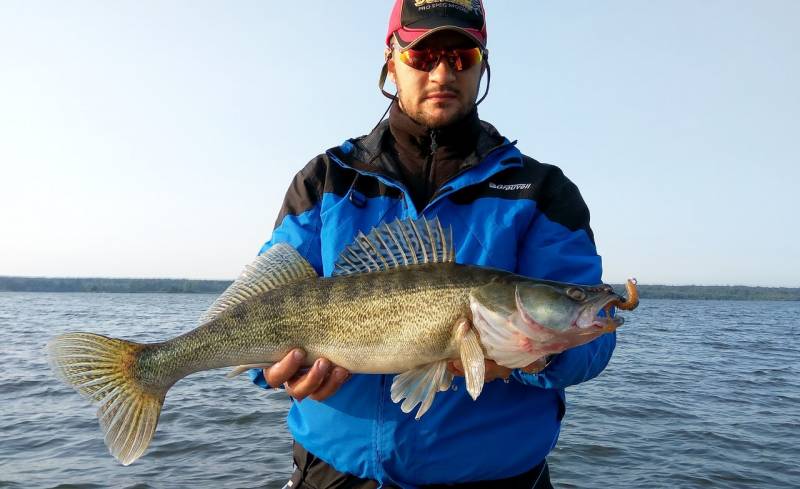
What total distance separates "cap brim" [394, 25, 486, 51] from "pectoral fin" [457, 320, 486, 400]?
6.51 ft

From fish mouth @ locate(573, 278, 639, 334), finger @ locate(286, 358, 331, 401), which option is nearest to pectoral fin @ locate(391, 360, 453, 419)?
finger @ locate(286, 358, 331, 401)

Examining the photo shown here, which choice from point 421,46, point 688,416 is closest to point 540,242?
point 421,46

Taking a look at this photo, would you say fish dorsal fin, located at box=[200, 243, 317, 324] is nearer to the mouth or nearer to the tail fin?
the tail fin

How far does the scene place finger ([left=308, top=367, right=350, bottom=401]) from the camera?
11.8 ft

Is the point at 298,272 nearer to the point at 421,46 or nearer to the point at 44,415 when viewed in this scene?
the point at 421,46

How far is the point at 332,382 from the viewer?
3588 mm

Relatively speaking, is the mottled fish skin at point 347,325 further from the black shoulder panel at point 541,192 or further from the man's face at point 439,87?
the man's face at point 439,87

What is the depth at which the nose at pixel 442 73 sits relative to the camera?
13.5 ft

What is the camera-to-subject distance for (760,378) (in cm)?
1992

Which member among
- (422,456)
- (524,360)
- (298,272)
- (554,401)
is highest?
(298,272)

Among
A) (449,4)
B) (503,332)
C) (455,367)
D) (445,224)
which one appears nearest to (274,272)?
(445,224)

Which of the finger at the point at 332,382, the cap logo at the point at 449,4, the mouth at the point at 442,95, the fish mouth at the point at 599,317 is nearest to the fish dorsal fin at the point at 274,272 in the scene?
the finger at the point at 332,382

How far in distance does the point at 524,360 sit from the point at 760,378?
20.5 m

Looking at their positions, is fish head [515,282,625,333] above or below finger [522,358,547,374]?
above
